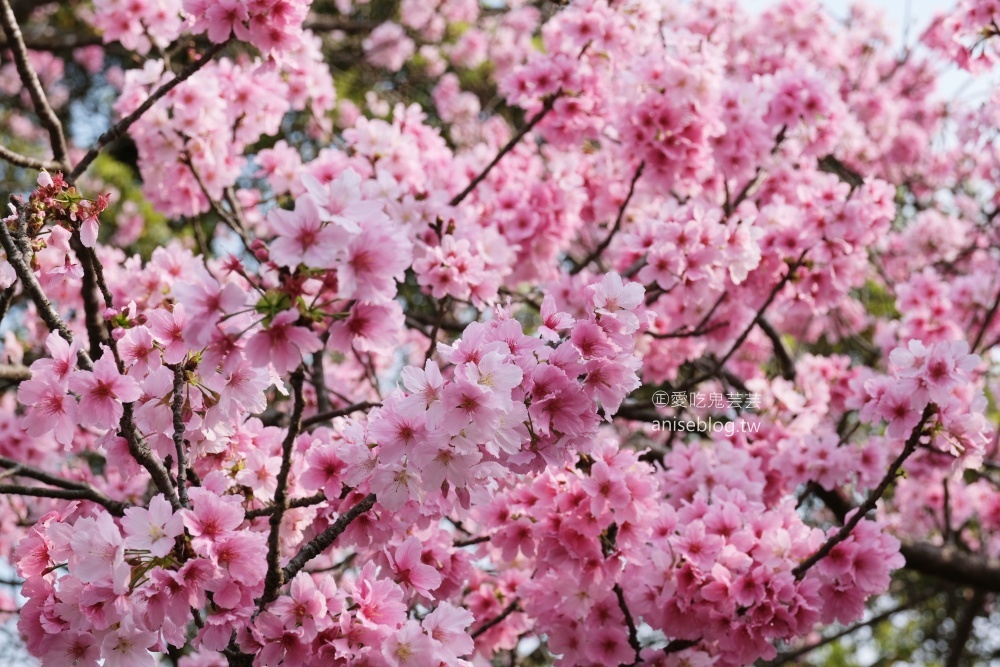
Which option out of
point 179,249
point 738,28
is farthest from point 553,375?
point 738,28

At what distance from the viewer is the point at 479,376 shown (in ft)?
5.47

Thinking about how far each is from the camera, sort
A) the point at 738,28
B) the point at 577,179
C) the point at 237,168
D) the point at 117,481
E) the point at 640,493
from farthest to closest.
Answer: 1. the point at 738,28
2. the point at 577,179
3. the point at 237,168
4. the point at 117,481
5. the point at 640,493

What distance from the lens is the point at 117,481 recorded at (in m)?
3.55

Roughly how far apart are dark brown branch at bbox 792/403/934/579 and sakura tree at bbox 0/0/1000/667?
19mm

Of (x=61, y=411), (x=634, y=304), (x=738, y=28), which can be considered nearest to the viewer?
(x=634, y=304)

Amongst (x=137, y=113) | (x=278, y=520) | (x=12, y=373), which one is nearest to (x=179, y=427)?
(x=278, y=520)

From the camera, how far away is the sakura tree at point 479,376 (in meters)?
1.76

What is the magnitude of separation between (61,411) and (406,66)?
8.30 m

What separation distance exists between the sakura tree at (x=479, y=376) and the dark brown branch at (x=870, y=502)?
19 millimetres

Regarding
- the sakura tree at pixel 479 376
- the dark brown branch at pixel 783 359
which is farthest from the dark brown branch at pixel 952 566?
the dark brown branch at pixel 783 359

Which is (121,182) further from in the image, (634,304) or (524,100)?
(634,304)

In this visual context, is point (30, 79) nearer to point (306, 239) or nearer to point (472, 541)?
point (306, 239)

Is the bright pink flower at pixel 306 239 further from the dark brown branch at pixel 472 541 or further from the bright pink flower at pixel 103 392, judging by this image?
the dark brown branch at pixel 472 541

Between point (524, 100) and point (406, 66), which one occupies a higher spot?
point (406, 66)
